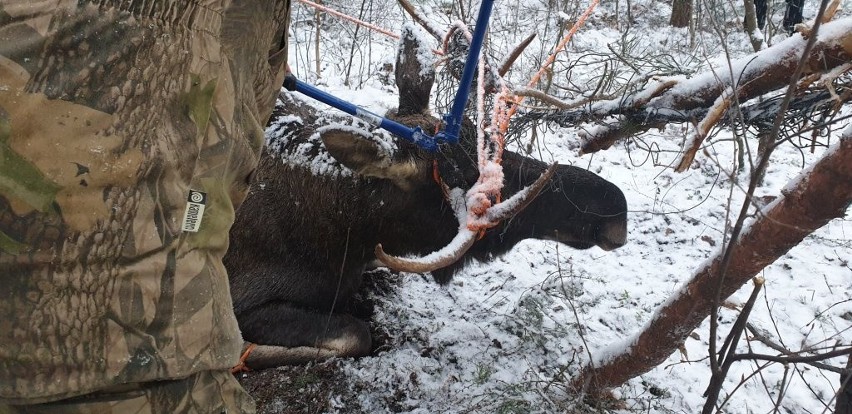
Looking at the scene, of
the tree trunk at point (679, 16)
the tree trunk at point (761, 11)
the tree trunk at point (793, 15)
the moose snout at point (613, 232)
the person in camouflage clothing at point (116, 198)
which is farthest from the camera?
the tree trunk at point (679, 16)

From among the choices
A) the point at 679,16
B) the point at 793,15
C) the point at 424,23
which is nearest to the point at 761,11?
the point at 793,15

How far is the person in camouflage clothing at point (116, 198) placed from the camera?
95 centimetres

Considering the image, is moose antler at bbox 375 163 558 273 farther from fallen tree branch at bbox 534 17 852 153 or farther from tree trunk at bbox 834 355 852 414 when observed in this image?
tree trunk at bbox 834 355 852 414

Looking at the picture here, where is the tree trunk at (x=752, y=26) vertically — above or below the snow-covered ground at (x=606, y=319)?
above

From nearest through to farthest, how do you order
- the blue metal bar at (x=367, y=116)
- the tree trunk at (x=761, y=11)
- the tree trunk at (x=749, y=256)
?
the tree trunk at (x=749, y=256) < the blue metal bar at (x=367, y=116) < the tree trunk at (x=761, y=11)

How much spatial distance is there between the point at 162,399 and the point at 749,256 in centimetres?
217

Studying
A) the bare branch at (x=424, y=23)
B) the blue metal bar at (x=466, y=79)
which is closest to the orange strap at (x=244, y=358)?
the blue metal bar at (x=466, y=79)

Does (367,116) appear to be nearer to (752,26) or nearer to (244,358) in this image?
(244,358)

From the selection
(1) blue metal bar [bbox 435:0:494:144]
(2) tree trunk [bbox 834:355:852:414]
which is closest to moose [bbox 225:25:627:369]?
(1) blue metal bar [bbox 435:0:494:144]

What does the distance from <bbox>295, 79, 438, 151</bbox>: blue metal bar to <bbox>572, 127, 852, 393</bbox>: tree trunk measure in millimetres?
1522

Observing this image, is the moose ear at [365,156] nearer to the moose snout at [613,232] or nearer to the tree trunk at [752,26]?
the moose snout at [613,232]

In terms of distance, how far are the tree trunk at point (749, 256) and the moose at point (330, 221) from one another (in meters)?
0.88

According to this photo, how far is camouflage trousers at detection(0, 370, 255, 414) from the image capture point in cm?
109

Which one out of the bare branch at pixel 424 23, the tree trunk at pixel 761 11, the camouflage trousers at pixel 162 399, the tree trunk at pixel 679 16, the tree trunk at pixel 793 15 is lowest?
the camouflage trousers at pixel 162 399
